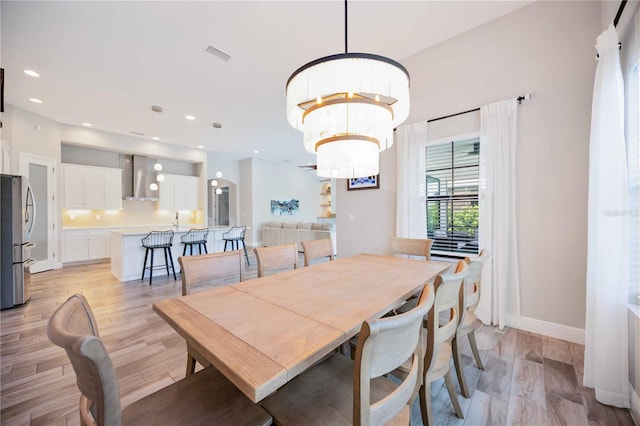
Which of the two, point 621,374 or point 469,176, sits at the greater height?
point 469,176

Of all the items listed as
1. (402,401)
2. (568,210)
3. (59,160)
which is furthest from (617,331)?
(59,160)

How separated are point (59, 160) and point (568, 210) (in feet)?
28.9

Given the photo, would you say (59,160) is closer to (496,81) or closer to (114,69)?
(114,69)

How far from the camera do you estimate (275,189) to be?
9477 millimetres

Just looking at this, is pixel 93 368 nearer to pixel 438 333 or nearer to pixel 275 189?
pixel 438 333

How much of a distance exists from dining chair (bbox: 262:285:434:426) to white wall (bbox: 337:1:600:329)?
2.08 meters

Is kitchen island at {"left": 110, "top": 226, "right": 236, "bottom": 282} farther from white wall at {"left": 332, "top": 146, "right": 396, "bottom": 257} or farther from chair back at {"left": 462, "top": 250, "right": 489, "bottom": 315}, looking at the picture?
chair back at {"left": 462, "top": 250, "right": 489, "bottom": 315}

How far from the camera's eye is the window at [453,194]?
297cm

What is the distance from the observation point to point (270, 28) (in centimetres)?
277

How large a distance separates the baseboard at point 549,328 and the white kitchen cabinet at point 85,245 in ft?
27.6

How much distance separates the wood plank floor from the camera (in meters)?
1.53

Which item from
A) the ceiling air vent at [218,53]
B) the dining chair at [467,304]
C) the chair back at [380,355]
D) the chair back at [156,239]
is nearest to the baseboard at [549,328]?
the dining chair at [467,304]

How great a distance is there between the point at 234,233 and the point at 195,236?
95 centimetres

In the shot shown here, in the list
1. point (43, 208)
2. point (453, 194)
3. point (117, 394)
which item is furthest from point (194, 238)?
point (117, 394)
